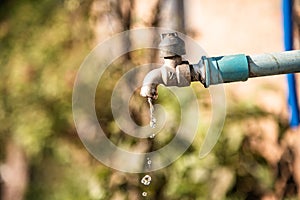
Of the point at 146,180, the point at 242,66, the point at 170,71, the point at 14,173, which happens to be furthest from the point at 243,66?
the point at 14,173

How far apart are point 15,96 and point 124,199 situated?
2.03ft

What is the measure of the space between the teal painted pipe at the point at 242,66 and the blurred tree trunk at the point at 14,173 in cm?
145

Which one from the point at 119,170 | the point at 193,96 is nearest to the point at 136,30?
the point at 193,96

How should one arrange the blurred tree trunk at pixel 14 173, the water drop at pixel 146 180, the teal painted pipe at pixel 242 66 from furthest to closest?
the blurred tree trunk at pixel 14 173
the water drop at pixel 146 180
the teal painted pipe at pixel 242 66

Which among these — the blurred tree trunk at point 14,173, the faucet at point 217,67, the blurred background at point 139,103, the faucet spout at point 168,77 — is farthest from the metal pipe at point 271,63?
the blurred tree trunk at point 14,173

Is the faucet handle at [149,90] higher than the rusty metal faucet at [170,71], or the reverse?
the rusty metal faucet at [170,71]

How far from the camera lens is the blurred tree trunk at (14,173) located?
248 centimetres

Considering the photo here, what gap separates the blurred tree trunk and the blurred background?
2.9 inches

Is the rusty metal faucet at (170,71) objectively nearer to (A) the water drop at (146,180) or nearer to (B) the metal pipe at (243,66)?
(B) the metal pipe at (243,66)

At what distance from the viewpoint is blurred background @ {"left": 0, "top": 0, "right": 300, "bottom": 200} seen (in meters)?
2.02

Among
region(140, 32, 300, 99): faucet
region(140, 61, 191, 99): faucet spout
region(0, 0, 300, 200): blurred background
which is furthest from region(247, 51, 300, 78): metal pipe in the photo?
region(0, 0, 300, 200): blurred background

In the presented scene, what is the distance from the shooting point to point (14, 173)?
2543 millimetres

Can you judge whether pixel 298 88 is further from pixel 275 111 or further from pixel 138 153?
pixel 138 153

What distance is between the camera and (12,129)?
2.36 metres
